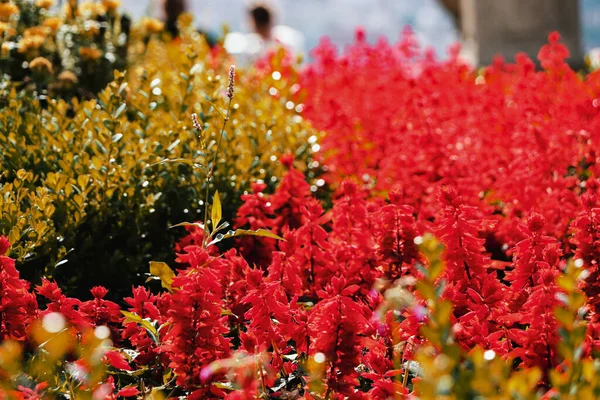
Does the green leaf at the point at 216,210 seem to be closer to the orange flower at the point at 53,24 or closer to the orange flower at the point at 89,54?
the orange flower at the point at 89,54

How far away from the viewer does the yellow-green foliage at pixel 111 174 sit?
2662mm

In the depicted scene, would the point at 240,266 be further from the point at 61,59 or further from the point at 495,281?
the point at 61,59

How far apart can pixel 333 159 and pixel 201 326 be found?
2.55 m

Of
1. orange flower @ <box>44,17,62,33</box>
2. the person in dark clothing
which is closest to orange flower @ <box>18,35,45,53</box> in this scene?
orange flower @ <box>44,17,62,33</box>

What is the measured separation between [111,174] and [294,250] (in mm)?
942

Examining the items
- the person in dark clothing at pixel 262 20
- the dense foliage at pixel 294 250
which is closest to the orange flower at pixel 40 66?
the dense foliage at pixel 294 250

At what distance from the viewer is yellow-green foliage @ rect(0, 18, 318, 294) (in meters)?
2.66

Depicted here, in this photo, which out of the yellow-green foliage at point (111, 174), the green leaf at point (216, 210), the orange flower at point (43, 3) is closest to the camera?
the green leaf at point (216, 210)

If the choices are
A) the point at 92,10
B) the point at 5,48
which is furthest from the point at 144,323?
the point at 92,10

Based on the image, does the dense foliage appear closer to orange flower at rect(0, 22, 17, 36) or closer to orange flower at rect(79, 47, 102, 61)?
orange flower at rect(0, 22, 17, 36)

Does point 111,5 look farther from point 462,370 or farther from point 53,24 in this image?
point 462,370

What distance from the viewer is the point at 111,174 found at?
2.97 m

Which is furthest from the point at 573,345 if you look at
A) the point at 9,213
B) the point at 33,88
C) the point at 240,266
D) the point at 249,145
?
the point at 33,88

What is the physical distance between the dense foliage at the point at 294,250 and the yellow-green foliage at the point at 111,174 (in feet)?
0.04
